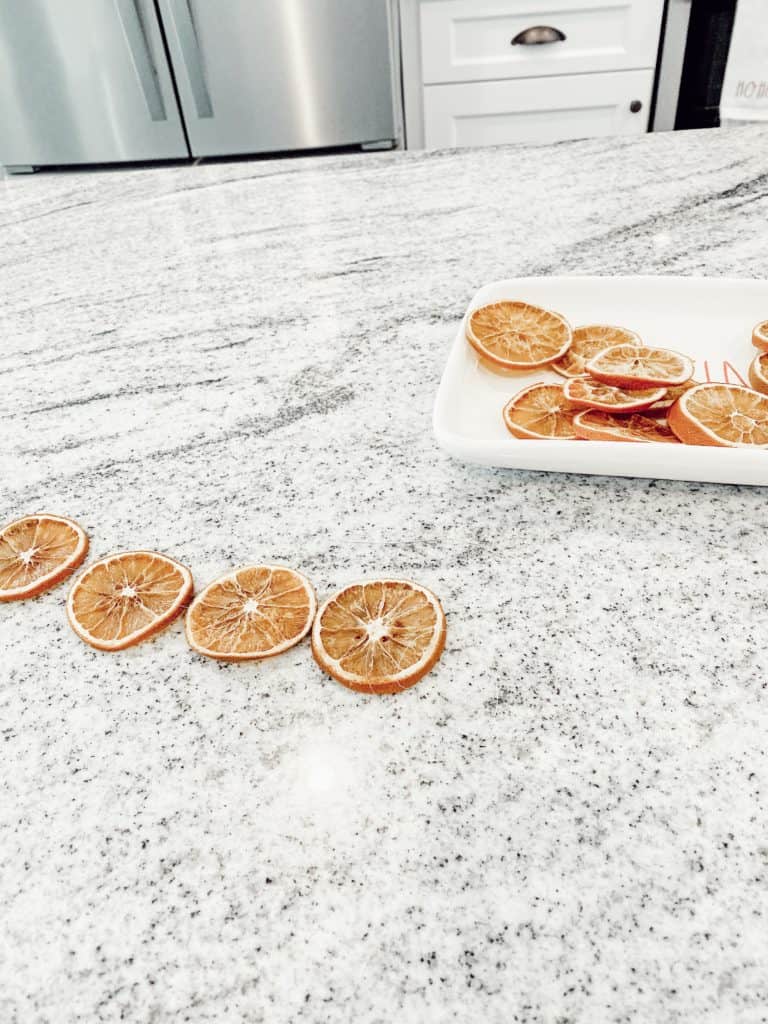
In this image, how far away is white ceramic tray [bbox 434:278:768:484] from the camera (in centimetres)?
63

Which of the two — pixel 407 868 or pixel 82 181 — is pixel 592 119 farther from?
pixel 407 868

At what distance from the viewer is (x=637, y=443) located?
2.08 ft

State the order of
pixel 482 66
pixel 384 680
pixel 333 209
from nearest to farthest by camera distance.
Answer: pixel 384 680 → pixel 333 209 → pixel 482 66

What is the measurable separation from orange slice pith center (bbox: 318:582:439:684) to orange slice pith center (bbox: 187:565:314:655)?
0.03m

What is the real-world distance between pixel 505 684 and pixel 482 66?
9.80 feet

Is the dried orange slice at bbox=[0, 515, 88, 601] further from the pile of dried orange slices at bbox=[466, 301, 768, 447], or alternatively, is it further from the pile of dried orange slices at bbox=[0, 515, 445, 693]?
the pile of dried orange slices at bbox=[466, 301, 768, 447]

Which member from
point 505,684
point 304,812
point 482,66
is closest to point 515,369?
point 505,684

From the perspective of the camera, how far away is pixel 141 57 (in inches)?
109

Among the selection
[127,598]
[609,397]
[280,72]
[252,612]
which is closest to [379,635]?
[252,612]

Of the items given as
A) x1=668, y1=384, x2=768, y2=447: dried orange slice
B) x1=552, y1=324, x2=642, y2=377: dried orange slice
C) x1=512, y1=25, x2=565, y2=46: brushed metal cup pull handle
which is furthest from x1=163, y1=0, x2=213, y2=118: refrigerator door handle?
x1=668, y1=384, x2=768, y2=447: dried orange slice

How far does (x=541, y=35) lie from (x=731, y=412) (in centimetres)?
270

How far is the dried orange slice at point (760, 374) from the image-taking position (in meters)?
0.71

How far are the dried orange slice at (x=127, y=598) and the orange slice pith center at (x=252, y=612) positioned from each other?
30 mm

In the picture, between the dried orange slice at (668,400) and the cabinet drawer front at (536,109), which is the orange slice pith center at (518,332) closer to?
the dried orange slice at (668,400)
